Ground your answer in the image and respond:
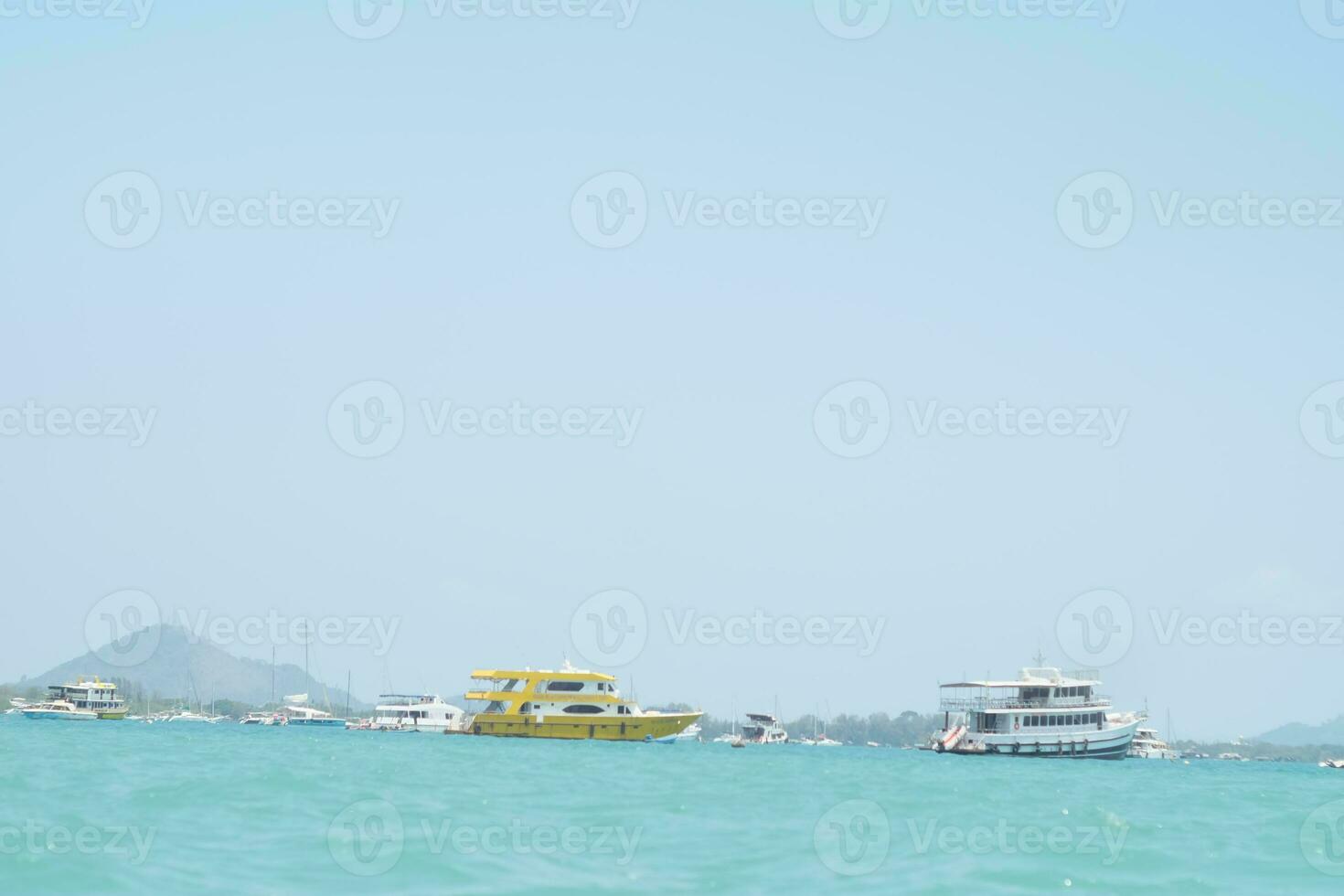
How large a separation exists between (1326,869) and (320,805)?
65.2ft

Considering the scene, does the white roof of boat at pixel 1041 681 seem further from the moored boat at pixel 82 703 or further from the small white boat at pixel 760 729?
the moored boat at pixel 82 703

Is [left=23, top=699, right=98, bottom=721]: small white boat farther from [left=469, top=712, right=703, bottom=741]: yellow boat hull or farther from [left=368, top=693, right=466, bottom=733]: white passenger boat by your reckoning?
[left=469, top=712, right=703, bottom=741]: yellow boat hull

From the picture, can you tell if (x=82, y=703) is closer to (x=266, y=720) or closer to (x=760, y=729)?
(x=266, y=720)

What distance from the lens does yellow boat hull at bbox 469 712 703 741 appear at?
260ft

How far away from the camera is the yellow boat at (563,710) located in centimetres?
7944

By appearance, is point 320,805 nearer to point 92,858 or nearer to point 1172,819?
point 92,858

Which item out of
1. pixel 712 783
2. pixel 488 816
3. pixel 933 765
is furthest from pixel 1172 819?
pixel 933 765

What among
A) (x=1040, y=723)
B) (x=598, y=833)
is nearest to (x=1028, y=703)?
(x=1040, y=723)

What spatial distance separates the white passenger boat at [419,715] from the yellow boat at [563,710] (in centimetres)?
1305

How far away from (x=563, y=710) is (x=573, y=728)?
1262mm

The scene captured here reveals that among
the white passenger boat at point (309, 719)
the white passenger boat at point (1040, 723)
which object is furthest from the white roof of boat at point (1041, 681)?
the white passenger boat at point (309, 719)

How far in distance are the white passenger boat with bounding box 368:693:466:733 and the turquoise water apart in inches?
2059

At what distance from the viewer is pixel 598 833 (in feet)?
85.9

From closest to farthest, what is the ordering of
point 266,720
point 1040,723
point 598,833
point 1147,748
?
point 598,833, point 1040,723, point 1147,748, point 266,720
